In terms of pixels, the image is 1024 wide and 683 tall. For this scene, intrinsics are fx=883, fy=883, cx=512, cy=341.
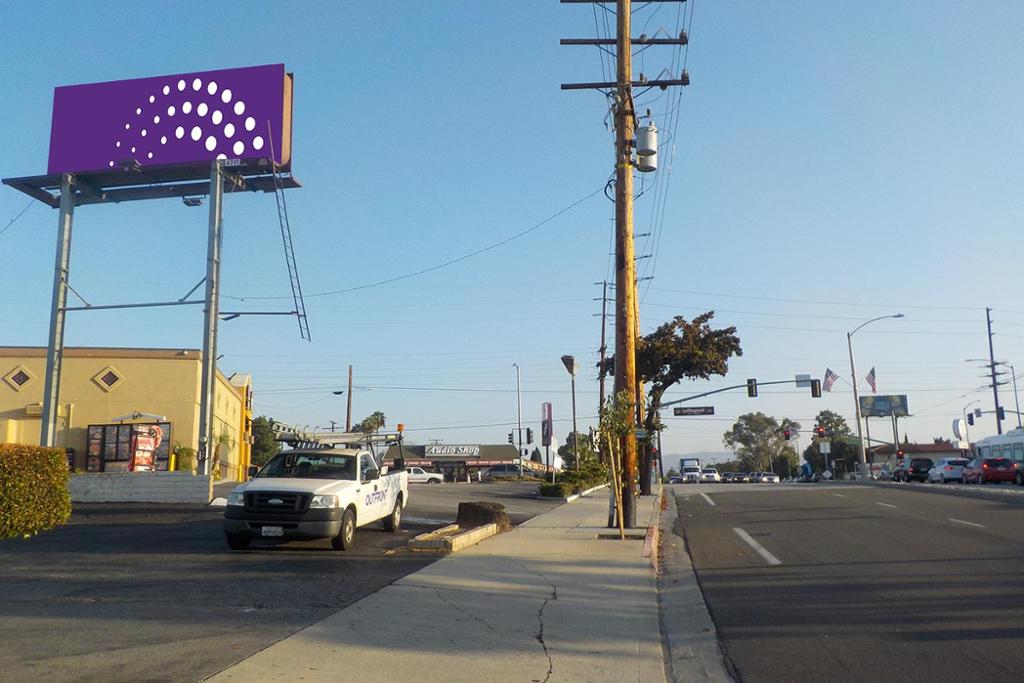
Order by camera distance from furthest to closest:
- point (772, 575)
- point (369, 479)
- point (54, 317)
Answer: point (54, 317) < point (369, 479) < point (772, 575)

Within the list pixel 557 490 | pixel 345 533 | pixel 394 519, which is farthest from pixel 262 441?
pixel 345 533

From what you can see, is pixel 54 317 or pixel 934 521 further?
pixel 54 317

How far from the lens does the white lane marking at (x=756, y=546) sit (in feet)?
42.2

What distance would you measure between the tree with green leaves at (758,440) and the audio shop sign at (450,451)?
233 feet

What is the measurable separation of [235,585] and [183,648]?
3264mm

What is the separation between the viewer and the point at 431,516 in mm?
21094

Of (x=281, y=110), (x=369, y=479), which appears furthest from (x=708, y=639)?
(x=281, y=110)

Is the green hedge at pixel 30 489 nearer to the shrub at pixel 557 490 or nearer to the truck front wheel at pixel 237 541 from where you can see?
the truck front wheel at pixel 237 541

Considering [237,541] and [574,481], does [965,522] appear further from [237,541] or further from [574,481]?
[574,481]

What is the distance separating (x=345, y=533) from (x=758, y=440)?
457 ft

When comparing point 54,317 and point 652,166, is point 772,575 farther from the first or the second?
point 54,317

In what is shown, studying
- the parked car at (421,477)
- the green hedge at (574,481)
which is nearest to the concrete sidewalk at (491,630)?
the green hedge at (574,481)

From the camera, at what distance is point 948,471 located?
48.5 meters

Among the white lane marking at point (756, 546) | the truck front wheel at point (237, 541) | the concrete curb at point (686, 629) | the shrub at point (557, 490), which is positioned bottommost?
the concrete curb at point (686, 629)
